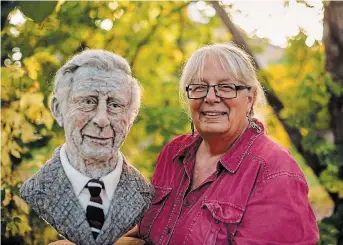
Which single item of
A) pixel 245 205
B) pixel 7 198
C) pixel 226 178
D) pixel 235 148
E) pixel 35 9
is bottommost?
pixel 7 198

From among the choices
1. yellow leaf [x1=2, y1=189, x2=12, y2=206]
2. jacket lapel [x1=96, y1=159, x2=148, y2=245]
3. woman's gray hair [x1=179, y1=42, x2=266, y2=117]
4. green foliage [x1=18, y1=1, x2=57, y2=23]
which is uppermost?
green foliage [x1=18, y1=1, x2=57, y2=23]

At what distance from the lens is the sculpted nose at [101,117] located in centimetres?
254

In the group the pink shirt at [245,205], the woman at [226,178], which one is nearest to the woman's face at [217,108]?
the woman at [226,178]

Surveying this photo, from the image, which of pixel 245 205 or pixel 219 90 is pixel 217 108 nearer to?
pixel 219 90

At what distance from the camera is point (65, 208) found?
2576 millimetres

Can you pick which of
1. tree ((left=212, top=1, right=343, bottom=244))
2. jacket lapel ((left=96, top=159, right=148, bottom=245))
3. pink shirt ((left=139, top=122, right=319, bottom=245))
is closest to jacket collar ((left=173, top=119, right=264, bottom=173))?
pink shirt ((left=139, top=122, right=319, bottom=245))

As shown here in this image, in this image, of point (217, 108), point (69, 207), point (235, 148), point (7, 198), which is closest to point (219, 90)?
point (217, 108)

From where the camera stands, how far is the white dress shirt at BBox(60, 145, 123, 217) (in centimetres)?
260

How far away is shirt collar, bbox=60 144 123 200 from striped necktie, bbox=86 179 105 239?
26 mm

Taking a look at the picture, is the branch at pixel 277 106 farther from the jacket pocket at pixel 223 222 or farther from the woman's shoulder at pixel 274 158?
the jacket pocket at pixel 223 222

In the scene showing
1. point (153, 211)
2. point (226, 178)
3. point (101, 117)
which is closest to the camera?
point (101, 117)

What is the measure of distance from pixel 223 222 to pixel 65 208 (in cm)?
71

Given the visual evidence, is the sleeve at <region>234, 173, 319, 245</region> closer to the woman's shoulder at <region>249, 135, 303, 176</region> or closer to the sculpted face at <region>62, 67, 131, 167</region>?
the woman's shoulder at <region>249, 135, 303, 176</region>

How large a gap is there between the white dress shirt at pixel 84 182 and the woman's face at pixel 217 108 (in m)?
0.51
